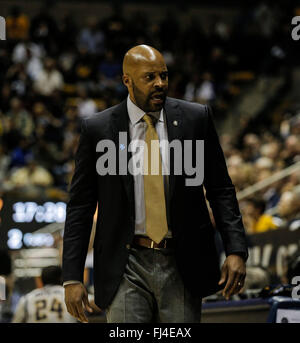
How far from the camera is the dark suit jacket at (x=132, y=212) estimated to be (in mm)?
3389

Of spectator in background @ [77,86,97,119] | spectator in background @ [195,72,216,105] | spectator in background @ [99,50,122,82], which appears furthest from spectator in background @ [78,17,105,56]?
spectator in background @ [195,72,216,105]

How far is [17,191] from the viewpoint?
11.5 meters

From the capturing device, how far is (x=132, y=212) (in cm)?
340

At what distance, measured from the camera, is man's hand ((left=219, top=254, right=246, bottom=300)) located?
3.34 m

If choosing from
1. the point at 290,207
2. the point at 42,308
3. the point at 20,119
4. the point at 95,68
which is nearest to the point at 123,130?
the point at 42,308

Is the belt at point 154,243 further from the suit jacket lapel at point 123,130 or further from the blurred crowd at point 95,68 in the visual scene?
the blurred crowd at point 95,68

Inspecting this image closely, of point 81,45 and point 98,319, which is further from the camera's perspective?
point 81,45

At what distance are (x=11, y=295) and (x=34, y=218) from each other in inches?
42.8

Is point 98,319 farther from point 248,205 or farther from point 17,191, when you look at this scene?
point 17,191

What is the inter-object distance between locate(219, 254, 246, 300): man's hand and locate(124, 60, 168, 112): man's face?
0.77 metres

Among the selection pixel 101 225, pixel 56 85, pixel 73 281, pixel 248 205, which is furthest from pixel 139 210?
pixel 56 85

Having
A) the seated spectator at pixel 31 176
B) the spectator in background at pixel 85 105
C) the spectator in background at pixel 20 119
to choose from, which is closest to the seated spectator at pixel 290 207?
the seated spectator at pixel 31 176

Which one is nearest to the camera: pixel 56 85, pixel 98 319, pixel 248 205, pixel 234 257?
pixel 234 257

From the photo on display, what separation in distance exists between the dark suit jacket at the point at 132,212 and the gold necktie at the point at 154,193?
48mm
